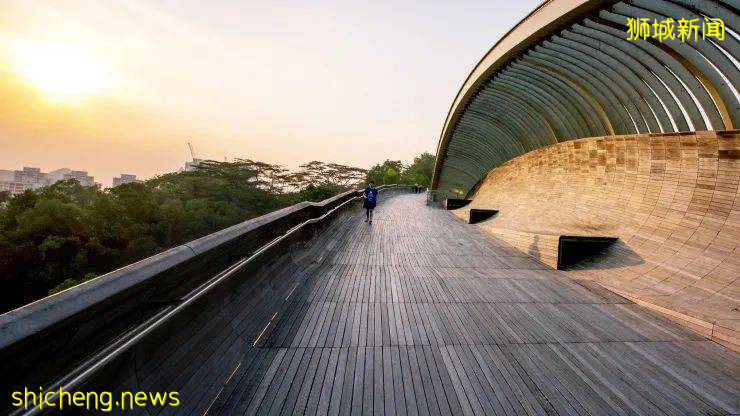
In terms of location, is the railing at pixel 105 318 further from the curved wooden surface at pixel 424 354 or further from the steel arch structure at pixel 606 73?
the steel arch structure at pixel 606 73

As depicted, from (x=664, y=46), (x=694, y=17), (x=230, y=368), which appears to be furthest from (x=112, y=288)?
(x=664, y=46)

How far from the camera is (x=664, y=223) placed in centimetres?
775

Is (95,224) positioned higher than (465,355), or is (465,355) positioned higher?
(465,355)

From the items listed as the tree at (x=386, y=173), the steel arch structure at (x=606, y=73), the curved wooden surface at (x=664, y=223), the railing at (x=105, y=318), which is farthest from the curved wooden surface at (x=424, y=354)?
the tree at (x=386, y=173)

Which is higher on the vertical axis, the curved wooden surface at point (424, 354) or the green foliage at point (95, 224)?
the curved wooden surface at point (424, 354)

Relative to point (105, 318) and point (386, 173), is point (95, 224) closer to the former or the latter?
point (105, 318)

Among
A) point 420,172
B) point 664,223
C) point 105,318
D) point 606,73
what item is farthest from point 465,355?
point 420,172

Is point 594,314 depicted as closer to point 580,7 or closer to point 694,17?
point 694,17

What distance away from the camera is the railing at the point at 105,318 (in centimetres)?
137

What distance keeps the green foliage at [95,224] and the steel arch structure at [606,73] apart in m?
36.8

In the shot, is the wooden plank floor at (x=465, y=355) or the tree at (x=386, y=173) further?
the tree at (x=386, y=173)

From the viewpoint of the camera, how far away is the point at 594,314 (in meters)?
5.12

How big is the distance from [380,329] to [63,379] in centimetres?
316

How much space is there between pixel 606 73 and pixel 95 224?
4679 cm
